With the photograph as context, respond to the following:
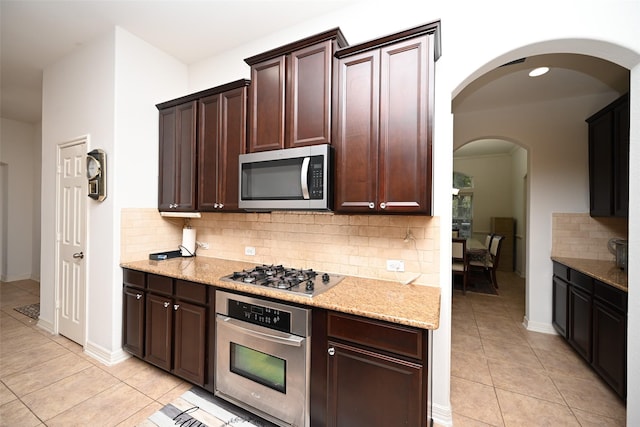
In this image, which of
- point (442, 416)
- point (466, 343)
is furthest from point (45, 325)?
point (466, 343)

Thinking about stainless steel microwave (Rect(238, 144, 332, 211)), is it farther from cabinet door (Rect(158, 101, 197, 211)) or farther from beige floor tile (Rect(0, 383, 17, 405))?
beige floor tile (Rect(0, 383, 17, 405))

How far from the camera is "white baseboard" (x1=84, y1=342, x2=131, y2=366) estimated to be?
2.48 metres

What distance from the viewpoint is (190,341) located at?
6.82 ft

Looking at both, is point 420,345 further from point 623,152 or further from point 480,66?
point 623,152

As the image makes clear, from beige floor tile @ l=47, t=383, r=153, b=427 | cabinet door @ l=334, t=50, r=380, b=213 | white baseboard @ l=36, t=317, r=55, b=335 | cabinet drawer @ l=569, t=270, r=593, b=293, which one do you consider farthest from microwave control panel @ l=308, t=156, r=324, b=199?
white baseboard @ l=36, t=317, r=55, b=335

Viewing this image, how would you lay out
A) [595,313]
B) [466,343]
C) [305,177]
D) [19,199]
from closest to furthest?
[305,177] < [595,313] < [466,343] < [19,199]

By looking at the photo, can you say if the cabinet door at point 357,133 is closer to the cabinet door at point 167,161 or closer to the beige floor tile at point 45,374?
the cabinet door at point 167,161

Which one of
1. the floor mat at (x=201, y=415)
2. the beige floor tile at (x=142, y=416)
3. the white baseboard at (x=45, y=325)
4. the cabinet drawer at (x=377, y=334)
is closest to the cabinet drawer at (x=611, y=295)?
the cabinet drawer at (x=377, y=334)

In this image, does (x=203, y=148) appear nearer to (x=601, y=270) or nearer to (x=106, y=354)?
(x=106, y=354)

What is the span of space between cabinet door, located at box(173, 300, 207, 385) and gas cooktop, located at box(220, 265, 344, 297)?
1.30ft

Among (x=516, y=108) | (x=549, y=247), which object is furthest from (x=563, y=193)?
(x=516, y=108)

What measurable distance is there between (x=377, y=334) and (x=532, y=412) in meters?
1.63

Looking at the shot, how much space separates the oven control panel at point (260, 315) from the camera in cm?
166

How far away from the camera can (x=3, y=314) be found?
141 inches
